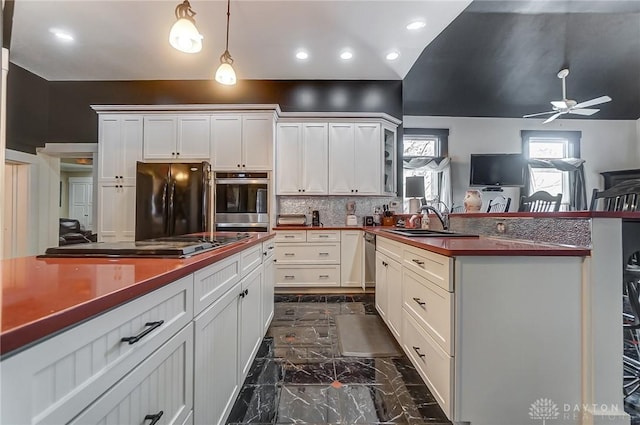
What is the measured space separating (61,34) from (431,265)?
474 cm

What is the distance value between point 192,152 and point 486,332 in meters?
3.95

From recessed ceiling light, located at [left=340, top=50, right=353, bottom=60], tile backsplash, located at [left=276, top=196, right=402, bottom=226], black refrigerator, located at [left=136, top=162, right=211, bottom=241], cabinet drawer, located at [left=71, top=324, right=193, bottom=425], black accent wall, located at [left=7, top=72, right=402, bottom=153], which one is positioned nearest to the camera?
cabinet drawer, located at [left=71, top=324, right=193, bottom=425]

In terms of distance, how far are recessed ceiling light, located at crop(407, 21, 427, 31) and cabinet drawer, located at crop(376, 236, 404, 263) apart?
2.38m

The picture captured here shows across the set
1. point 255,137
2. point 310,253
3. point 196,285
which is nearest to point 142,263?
point 196,285

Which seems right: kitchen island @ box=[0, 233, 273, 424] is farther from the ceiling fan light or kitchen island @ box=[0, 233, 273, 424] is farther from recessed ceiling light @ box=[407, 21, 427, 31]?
recessed ceiling light @ box=[407, 21, 427, 31]

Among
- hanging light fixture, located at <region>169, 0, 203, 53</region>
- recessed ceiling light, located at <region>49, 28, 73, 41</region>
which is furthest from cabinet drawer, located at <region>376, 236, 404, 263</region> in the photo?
Result: recessed ceiling light, located at <region>49, 28, 73, 41</region>

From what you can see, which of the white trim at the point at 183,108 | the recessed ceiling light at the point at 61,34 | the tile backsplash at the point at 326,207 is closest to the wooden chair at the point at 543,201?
the tile backsplash at the point at 326,207

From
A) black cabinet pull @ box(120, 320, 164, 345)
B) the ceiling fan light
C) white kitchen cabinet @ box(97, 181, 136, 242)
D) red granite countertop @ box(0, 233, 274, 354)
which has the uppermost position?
the ceiling fan light

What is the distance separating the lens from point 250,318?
6.08 feet

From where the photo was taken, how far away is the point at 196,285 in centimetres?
108

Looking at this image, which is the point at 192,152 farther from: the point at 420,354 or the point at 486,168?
the point at 486,168

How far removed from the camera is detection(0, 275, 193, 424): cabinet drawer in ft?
1.55

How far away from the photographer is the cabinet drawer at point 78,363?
1.55 feet

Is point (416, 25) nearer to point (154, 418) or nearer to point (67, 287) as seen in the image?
point (67, 287)
